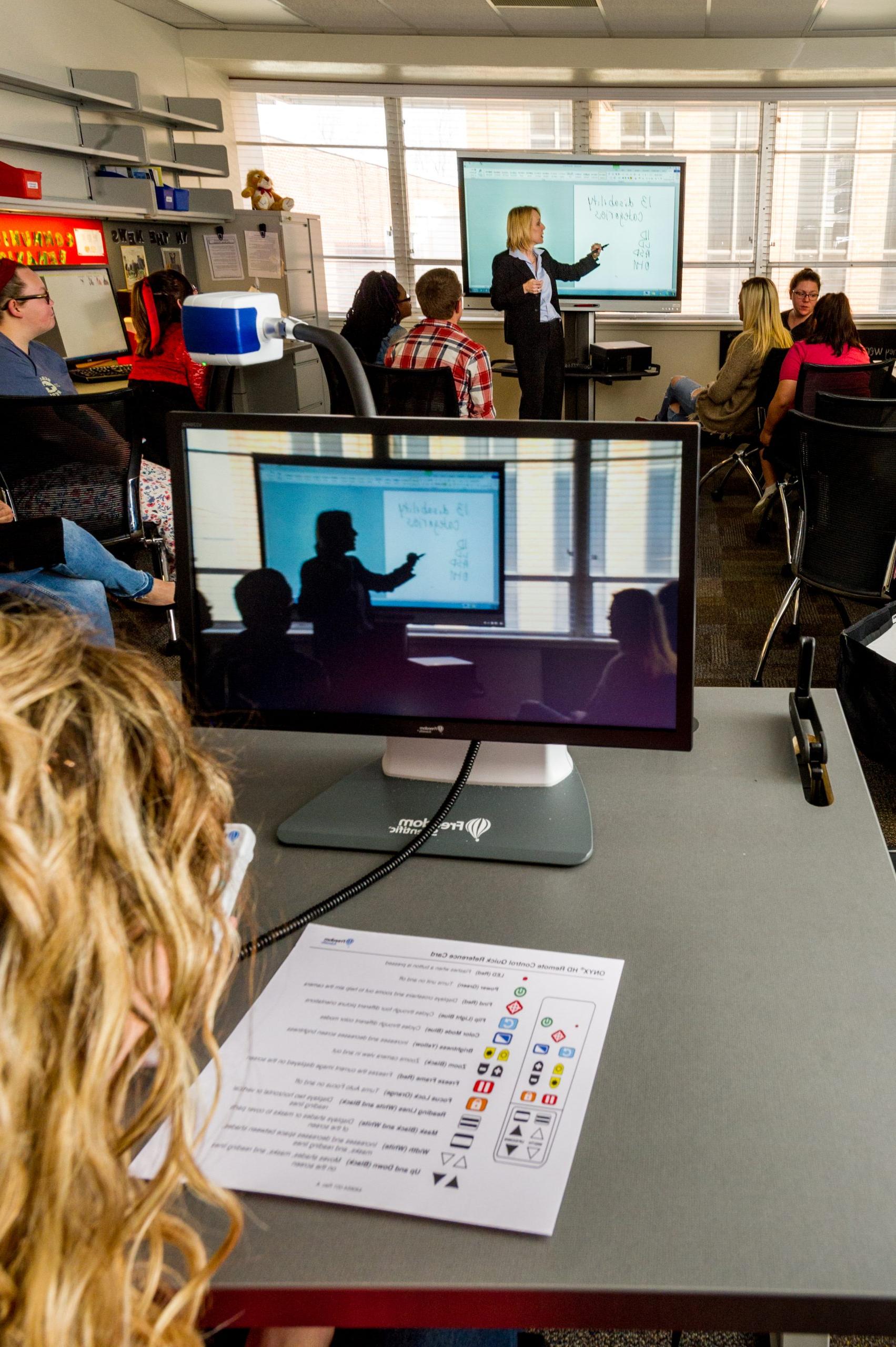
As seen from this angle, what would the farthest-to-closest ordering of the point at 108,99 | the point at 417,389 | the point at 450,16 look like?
the point at 450,16 → the point at 108,99 → the point at 417,389

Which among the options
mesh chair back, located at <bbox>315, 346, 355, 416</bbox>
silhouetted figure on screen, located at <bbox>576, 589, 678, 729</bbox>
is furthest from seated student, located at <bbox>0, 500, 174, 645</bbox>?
silhouetted figure on screen, located at <bbox>576, 589, 678, 729</bbox>

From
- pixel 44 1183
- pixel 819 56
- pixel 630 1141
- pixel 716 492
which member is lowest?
pixel 716 492

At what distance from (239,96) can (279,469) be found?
7122 mm

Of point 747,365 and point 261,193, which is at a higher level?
point 261,193

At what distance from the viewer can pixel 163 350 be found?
476 cm

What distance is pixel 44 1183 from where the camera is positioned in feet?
1.34

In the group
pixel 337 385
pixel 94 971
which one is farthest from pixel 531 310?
pixel 94 971

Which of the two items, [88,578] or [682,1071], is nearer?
[682,1071]

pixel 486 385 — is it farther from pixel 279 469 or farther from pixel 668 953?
pixel 668 953

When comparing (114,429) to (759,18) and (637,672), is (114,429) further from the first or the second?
(759,18)

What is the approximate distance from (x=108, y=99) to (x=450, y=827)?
16.7 ft

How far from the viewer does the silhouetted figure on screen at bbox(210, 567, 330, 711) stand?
1.00 m

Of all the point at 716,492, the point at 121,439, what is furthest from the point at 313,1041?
the point at 716,492

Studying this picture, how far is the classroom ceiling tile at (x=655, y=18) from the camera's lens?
17.6 feet
